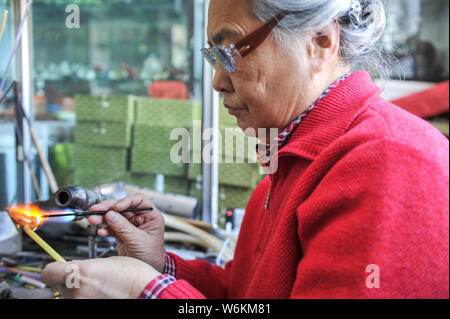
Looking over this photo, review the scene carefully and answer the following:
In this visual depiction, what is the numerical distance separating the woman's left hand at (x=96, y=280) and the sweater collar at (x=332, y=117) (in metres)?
0.39

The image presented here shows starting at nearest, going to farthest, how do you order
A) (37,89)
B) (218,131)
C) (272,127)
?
(272,127), (218,131), (37,89)

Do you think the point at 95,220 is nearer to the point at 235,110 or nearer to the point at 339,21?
the point at 235,110

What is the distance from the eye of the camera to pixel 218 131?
2.72 m

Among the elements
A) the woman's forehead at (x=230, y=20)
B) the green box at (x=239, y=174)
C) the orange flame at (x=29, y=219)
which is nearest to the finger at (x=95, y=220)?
the orange flame at (x=29, y=219)

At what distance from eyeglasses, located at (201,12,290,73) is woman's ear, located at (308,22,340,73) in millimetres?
87

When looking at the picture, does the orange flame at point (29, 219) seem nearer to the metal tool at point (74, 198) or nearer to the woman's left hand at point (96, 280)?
the metal tool at point (74, 198)

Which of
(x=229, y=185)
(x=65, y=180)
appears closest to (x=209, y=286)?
(x=229, y=185)

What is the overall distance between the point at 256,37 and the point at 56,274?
612 mm

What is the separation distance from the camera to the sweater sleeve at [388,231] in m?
0.60

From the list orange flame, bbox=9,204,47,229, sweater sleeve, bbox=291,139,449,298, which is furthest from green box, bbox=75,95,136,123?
sweater sleeve, bbox=291,139,449,298

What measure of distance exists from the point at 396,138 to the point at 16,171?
2686mm

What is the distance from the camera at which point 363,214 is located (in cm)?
61

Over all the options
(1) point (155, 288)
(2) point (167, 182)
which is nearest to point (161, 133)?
(2) point (167, 182)
